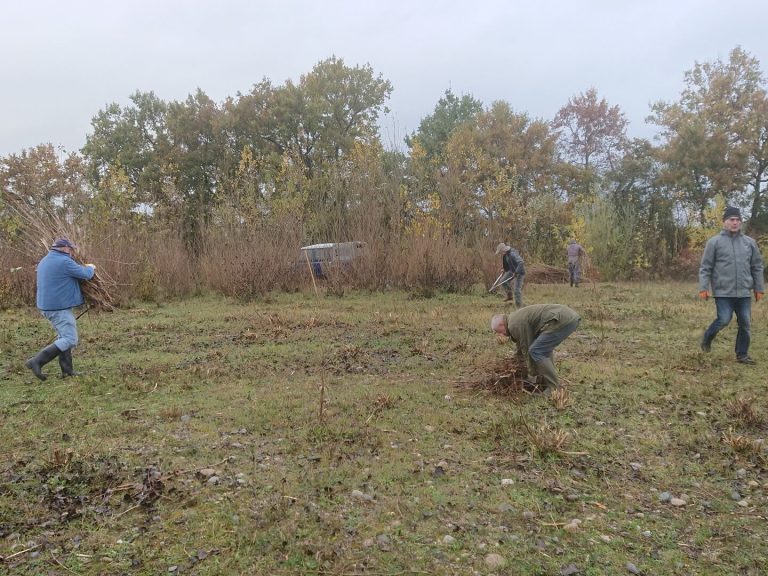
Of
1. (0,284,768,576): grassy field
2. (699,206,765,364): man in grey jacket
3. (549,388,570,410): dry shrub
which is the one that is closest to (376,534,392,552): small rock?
(0,284,768,576): grassy field

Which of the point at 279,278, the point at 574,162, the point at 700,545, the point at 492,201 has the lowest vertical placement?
the point at 700,545

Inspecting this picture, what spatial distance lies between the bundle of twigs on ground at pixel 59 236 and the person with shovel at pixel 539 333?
554 cm

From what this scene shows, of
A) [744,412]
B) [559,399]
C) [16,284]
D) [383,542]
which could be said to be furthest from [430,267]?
[383,542]

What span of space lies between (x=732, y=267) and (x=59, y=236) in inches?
416

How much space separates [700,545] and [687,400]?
2729 millimetres

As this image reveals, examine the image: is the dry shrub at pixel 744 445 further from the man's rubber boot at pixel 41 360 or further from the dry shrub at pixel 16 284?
the dry shrub at pixel 16 284

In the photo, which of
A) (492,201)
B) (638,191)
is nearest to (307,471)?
(492,201)

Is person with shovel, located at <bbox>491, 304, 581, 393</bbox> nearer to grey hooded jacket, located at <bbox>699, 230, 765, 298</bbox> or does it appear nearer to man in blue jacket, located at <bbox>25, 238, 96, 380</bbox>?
grey hooded jacket, located at <bbox>699, 230, 765, 298</bbox>

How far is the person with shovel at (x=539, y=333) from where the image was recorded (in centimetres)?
515

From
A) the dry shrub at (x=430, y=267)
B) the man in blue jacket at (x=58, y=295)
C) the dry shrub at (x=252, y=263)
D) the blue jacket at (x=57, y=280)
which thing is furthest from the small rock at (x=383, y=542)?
the dry shrub at (x=252, y=263)

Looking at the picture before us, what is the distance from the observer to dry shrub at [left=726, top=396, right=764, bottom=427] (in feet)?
15.1

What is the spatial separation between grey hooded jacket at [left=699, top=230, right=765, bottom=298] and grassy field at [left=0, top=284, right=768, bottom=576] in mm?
939

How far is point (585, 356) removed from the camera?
292 inches

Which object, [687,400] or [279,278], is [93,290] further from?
[279,278]
